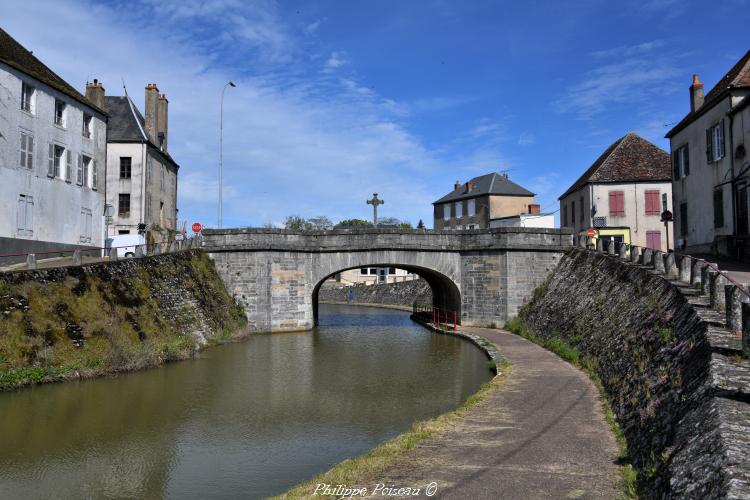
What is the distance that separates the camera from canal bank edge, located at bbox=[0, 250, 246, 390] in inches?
586

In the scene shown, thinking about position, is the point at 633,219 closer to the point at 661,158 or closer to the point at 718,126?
the point at 661,158

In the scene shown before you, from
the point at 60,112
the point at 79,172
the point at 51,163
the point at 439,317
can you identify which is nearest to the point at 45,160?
the point at 51,163

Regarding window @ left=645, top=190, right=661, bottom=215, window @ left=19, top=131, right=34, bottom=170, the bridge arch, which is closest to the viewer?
window @ left=19, top=131, right=34, bottom=170

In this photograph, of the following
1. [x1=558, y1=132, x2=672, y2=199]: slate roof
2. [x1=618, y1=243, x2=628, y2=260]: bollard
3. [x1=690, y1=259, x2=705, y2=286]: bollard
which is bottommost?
[x1=690, y1=259, x2=705, y2=286]: bollard

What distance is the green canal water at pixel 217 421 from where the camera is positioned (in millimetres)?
8898

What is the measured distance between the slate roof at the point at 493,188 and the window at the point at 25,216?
127ft

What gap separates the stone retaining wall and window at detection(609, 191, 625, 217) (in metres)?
18.4

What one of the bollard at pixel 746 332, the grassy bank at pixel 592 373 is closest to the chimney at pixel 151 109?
the grassy bank at pixel 592 373

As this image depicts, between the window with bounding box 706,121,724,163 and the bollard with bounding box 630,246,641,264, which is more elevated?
the window with bounding box 706,121,724,163

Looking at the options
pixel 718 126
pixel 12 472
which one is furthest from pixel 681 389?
pixel 718 126

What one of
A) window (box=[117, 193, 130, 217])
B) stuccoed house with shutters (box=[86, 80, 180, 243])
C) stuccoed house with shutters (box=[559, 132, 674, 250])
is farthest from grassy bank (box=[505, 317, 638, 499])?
window (box=[117, 193, 130, 217])

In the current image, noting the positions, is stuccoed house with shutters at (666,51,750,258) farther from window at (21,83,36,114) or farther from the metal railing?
window at (21,83,36,114)

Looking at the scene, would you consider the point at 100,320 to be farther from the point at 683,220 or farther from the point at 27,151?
the point at 683,220

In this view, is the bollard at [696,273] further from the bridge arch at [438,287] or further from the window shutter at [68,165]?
the window shutter at [68,165]
